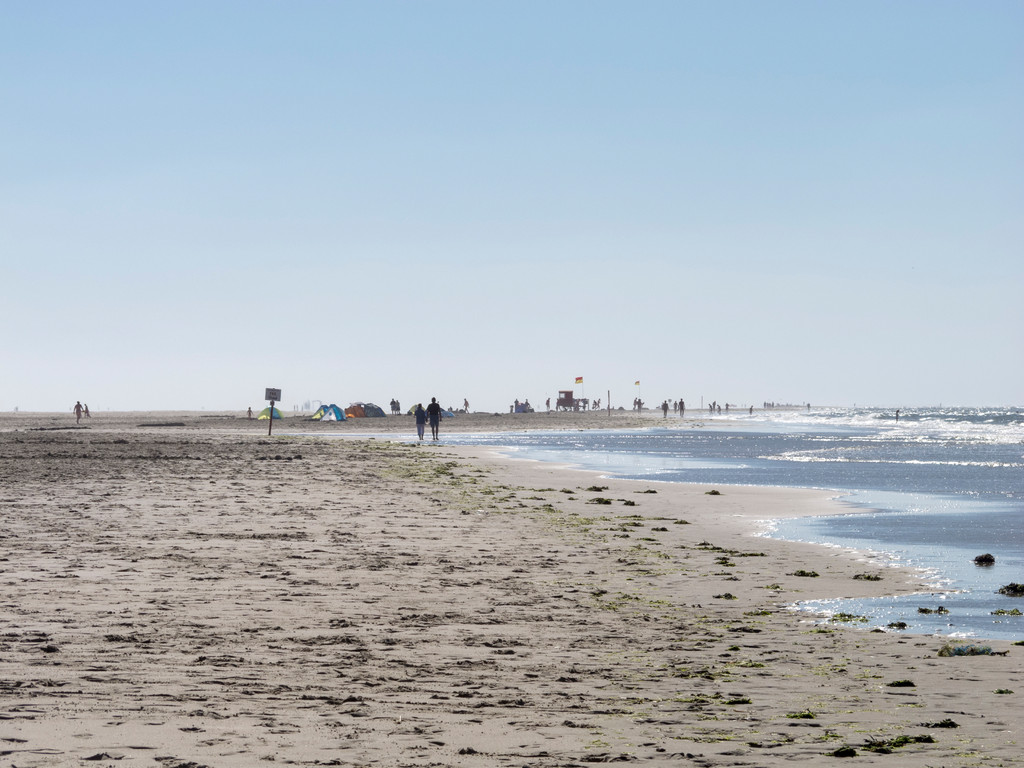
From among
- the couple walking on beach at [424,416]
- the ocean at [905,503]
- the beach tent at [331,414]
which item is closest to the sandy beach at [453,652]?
the ocean at [905,503]

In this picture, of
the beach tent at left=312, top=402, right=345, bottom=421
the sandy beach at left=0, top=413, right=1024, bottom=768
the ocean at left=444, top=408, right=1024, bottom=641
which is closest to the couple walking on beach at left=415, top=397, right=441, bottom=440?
the ocean at left=444, top=408, right=1024, bottom=641

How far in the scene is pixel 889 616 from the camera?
11062mm

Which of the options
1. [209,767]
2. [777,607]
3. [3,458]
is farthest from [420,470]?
[209,767]

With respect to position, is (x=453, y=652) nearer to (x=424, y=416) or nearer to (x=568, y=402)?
(x=424, y=416)

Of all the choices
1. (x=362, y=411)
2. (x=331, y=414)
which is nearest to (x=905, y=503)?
(x=331, y=414)

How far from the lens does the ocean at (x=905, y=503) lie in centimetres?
1153

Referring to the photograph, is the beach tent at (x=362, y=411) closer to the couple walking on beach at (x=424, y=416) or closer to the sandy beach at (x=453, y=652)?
the couple walking on beach at (x=424, y=416)

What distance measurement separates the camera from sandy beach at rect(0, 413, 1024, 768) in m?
6.28

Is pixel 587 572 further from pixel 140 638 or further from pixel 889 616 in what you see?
pixel 140 638

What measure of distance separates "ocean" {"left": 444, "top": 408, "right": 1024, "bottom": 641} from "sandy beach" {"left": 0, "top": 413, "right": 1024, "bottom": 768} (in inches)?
29.9

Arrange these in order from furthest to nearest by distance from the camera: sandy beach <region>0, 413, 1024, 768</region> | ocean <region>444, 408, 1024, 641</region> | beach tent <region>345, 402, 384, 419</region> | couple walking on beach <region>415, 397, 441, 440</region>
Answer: beach tent <region>345, 402, 384, 419</region>
couple walking on beach <region>415, 397, 441, 440</region>
ocean <region>444, 408, 1024, 641</region>
sandy beach <region>0, 413, 1024, 768</region>

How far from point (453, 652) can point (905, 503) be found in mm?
18497

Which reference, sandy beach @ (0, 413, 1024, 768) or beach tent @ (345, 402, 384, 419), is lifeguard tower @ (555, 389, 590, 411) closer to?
beach tent @ (345, 402, 384, 419)

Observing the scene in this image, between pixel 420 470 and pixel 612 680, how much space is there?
2521cm
